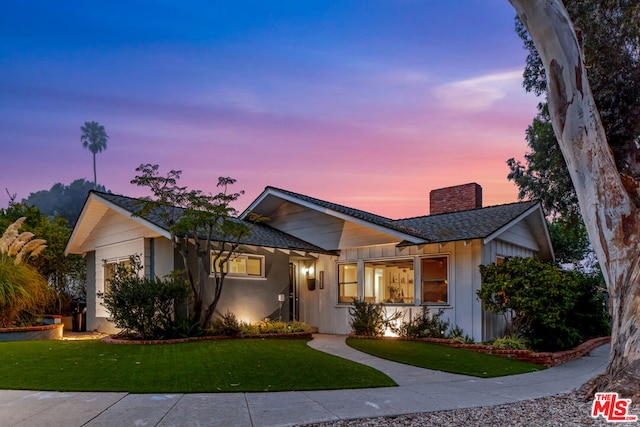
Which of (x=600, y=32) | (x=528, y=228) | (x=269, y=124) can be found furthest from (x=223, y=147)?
(x=600, y=32)

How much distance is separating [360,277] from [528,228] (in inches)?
219

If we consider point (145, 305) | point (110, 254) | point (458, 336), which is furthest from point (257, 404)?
point (110, 254)

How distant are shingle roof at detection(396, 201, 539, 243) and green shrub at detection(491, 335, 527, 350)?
238 centimetres

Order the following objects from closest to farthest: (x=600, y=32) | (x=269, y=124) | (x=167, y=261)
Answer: (x=600, y=32) → (x=167, y=261) → (x=269, y=124)

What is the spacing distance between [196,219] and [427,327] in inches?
251

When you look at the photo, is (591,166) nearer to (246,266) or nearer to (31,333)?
(246,266)

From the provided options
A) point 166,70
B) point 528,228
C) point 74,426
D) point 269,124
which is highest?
point 166,70

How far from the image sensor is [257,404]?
5410 mm

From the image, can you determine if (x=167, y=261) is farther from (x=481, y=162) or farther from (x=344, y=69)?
(x=481, y=162)

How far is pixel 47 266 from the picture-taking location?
16797 millimetres

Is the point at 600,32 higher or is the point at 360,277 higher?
the point at 600,32

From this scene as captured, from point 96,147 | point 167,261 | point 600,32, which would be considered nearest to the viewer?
point 600,32

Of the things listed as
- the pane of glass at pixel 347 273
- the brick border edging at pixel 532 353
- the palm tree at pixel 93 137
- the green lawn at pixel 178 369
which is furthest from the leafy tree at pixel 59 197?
the brick border edging at pixel 532 353

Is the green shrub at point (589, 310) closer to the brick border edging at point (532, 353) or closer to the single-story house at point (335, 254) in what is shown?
the brick border edging at point (532, 353)
